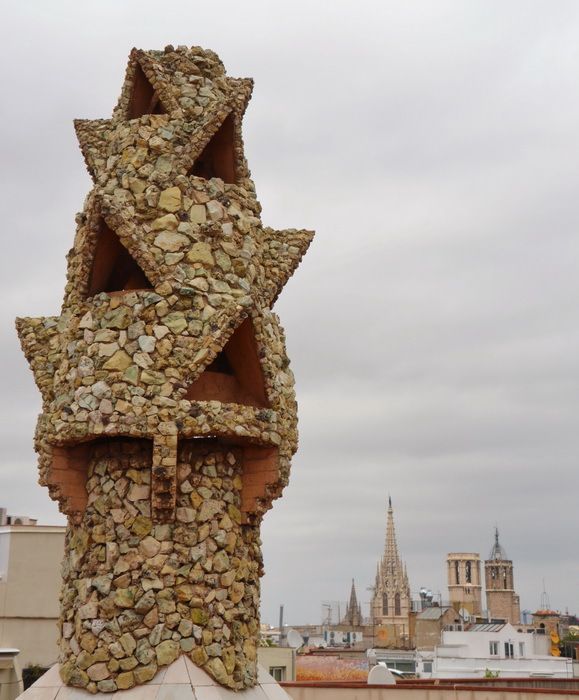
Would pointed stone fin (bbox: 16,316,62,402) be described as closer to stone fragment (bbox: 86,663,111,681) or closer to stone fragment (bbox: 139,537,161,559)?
stone fragment (bbox: 139,537,161,559)

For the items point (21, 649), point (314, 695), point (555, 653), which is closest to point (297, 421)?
point (314, 695)

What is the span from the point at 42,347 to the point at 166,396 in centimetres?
290

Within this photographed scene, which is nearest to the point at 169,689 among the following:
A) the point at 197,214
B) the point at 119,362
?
the point at 119,362

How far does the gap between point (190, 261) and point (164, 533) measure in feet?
11.8

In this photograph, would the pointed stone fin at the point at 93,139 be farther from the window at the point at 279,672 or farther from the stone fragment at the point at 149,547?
the window at the point at 279,672

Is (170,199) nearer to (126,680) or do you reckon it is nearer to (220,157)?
(220,157)

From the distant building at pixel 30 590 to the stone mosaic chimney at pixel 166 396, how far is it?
16.9 metres

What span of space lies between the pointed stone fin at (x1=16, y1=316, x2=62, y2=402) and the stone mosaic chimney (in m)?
0.03

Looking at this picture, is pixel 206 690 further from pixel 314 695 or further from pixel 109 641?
pixel 314 695

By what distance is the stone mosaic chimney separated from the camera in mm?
13305

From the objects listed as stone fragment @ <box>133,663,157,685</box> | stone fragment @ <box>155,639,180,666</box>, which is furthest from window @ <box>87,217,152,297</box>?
stone fragment @ <box>133,663,157,685</box>

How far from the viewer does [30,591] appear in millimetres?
30812

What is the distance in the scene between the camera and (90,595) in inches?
532

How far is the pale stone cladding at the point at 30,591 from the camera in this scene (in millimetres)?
30500
